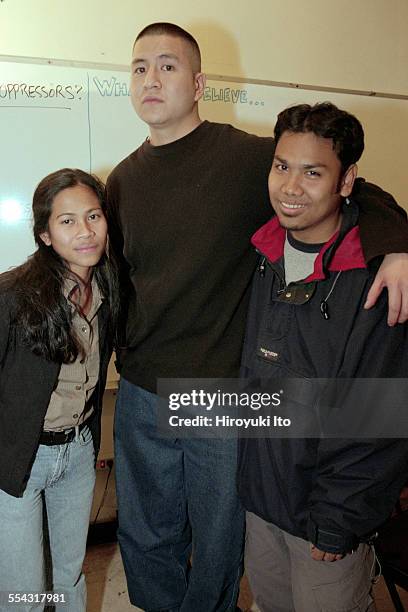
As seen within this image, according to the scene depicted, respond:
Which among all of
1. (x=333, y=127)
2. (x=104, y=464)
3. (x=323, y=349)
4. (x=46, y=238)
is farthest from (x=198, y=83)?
(x=104, y=464)

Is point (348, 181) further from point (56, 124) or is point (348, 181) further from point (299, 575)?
point (56, 124)

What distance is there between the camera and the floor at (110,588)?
1830 mm

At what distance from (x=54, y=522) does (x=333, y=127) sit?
119cm

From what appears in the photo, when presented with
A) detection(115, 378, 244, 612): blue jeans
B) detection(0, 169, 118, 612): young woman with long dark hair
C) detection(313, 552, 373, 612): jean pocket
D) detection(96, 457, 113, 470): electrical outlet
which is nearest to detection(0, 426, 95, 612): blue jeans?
detection(0, 169, 118, 612): young woman with long dark hair

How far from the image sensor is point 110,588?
1.92 meters

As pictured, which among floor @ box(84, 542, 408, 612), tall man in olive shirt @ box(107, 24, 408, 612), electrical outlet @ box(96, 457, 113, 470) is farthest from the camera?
electrical outlet @ box(96, 457, 113, 470)

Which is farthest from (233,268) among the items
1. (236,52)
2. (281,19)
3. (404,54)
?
(404,54)

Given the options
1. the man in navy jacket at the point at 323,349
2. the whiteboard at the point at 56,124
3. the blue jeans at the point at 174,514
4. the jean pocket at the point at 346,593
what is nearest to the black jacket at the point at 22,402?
the blue jeans at the point at 174,514

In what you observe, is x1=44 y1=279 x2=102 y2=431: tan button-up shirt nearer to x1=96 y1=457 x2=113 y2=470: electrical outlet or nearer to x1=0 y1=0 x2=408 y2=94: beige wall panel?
x1=96 y1=457 x2=113 y2=470: electrical outlet

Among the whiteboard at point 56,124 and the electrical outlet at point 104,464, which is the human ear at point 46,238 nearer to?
the whiteboard at point 56,124

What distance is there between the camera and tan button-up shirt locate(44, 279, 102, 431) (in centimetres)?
123

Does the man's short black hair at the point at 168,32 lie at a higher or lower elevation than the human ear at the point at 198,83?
higher

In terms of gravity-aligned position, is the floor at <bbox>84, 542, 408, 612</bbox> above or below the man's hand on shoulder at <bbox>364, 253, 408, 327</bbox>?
below

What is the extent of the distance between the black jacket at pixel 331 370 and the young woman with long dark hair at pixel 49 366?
437 millimetres
